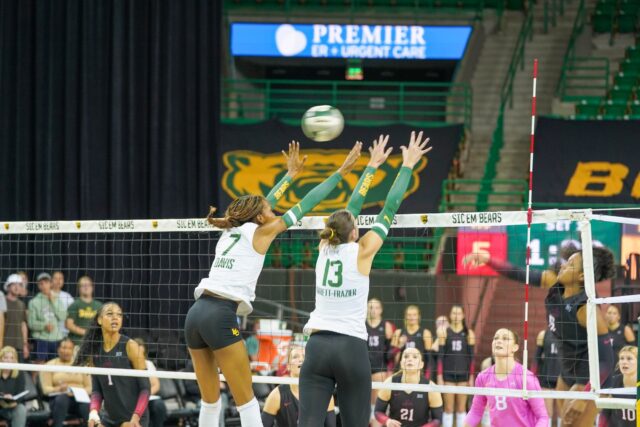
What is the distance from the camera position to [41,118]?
17547 millimetres

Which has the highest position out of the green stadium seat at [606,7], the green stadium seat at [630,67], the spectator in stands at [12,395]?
the green stadium seat at [606,7]

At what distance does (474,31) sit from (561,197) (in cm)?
477

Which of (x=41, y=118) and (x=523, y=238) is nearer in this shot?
(x=523, y=238)

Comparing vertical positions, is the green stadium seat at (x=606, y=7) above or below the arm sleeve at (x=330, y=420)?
above

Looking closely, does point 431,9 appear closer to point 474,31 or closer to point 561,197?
point 474,31

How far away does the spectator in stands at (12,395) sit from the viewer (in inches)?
450

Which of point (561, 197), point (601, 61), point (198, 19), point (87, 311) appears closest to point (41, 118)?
point (198, 19)

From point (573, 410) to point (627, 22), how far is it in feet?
46.3

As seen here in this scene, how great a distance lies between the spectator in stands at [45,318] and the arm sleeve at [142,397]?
4.38m

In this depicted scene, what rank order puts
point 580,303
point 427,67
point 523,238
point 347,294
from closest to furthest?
point 347,294, point 580,303, point 523,238, point 427,67

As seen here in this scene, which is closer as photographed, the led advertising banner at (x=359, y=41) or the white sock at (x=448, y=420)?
the white sock at (x=448, y=420)

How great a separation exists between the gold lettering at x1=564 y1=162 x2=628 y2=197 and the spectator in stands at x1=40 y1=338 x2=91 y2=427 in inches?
340

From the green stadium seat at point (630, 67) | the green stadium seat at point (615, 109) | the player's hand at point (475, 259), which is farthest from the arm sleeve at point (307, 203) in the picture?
the green stadium seat at point (630, 67)

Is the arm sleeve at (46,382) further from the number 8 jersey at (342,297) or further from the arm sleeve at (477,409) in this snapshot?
the number 8 jersey at (342,297)
